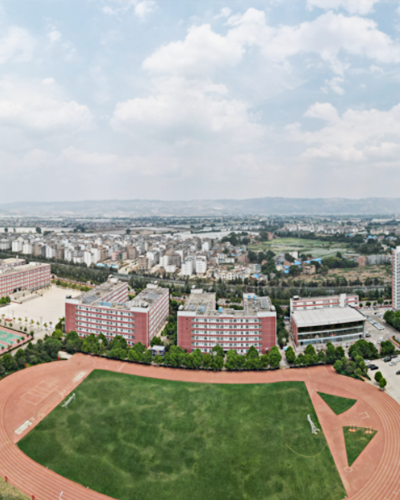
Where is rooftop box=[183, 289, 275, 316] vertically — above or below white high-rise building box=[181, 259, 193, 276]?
above

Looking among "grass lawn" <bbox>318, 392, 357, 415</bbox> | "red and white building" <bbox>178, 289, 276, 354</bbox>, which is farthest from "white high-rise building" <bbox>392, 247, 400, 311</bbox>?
"grass lawn" <bbox>318, 392, 357, 415</bbox>

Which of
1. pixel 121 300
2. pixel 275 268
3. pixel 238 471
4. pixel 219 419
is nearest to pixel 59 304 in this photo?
pixel 121 300

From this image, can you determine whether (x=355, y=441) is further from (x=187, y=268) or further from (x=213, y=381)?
(x=187, y=268)

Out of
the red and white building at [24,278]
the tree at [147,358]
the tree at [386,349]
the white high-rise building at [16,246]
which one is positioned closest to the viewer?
the tree at [147,358]

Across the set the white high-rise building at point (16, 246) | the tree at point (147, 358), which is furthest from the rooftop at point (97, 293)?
the white high-rise building at point (16, 246)

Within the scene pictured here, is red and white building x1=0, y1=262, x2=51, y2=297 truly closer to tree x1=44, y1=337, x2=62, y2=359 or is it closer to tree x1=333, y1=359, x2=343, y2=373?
tree x1=44, y1=337, x2=62, y2=359

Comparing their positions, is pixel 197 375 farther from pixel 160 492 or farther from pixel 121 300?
pixel 121 300

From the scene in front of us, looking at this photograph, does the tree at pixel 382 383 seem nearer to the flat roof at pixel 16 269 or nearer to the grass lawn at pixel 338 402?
the grass lawn at pixel 338 402
